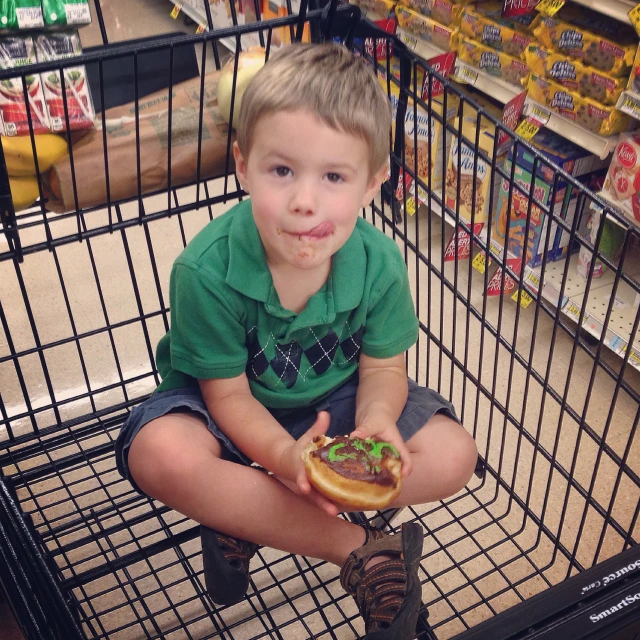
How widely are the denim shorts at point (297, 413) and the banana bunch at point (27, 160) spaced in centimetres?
34

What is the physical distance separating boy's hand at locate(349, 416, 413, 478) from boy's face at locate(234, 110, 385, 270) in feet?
0.77

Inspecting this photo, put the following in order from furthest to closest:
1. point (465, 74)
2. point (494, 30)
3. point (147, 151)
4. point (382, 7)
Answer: point (382, 7) < point (465, 74) < point (494, 30) < point (147, 151)

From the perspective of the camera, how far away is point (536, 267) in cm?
214

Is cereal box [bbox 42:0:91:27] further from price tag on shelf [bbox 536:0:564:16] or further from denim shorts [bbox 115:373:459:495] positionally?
price tag on shelf [bbox 536:0:564:16]

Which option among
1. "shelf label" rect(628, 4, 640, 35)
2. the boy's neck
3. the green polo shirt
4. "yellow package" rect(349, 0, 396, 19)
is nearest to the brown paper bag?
the green polo shirt

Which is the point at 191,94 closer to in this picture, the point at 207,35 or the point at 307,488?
the point at 207,35

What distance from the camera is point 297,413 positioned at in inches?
47.5

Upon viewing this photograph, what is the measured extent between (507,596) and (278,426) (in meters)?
0.62

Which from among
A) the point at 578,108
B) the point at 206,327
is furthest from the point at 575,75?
the point at 206,327

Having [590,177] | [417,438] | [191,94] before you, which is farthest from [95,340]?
[590,177]

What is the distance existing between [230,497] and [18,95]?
0.61m

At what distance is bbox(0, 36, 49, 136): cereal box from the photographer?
1.04m

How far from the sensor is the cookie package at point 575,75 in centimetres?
175

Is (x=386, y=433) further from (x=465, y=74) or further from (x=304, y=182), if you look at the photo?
(x=465, y=74)
